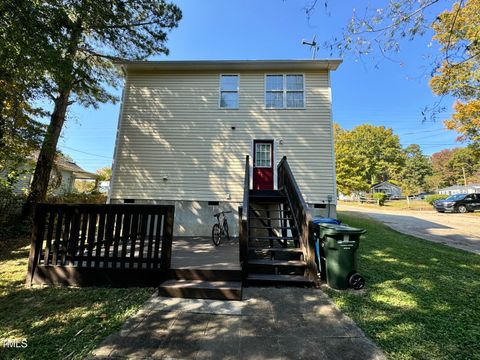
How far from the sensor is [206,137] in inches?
324

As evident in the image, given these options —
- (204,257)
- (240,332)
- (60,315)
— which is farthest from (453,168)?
(60,315)

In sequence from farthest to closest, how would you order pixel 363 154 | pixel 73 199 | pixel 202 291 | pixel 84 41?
pixel 363 154, pixel 73 199, pixel 84 41, pixel 202 291

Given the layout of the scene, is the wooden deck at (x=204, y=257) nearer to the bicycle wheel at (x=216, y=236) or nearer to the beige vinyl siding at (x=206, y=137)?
the bicycle wheel at (x=216, y=236)

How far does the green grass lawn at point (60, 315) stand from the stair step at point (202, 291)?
0.32 metres

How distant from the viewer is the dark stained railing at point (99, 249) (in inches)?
145

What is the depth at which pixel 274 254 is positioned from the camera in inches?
176

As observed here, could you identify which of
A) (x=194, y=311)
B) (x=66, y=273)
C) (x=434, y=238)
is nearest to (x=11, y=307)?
(x=66, y=273)

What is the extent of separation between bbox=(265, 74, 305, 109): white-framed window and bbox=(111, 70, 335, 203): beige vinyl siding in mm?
193

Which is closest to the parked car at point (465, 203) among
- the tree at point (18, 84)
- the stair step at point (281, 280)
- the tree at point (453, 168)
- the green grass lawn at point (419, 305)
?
the green grass lawn at point (419, 305)

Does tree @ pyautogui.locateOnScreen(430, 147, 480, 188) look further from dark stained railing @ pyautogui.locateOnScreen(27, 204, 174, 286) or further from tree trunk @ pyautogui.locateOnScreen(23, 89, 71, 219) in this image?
tree trunk @ pyautogui.locateOnScreen(23, 89, 71, 219)

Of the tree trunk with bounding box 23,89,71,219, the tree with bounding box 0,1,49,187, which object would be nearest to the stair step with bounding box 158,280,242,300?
the tree with bounding box 0,1,49,187

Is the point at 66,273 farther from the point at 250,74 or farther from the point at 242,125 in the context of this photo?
the point at 250,74

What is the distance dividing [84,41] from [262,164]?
24.6 feet

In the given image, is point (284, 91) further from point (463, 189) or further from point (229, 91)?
point (463, 189)
